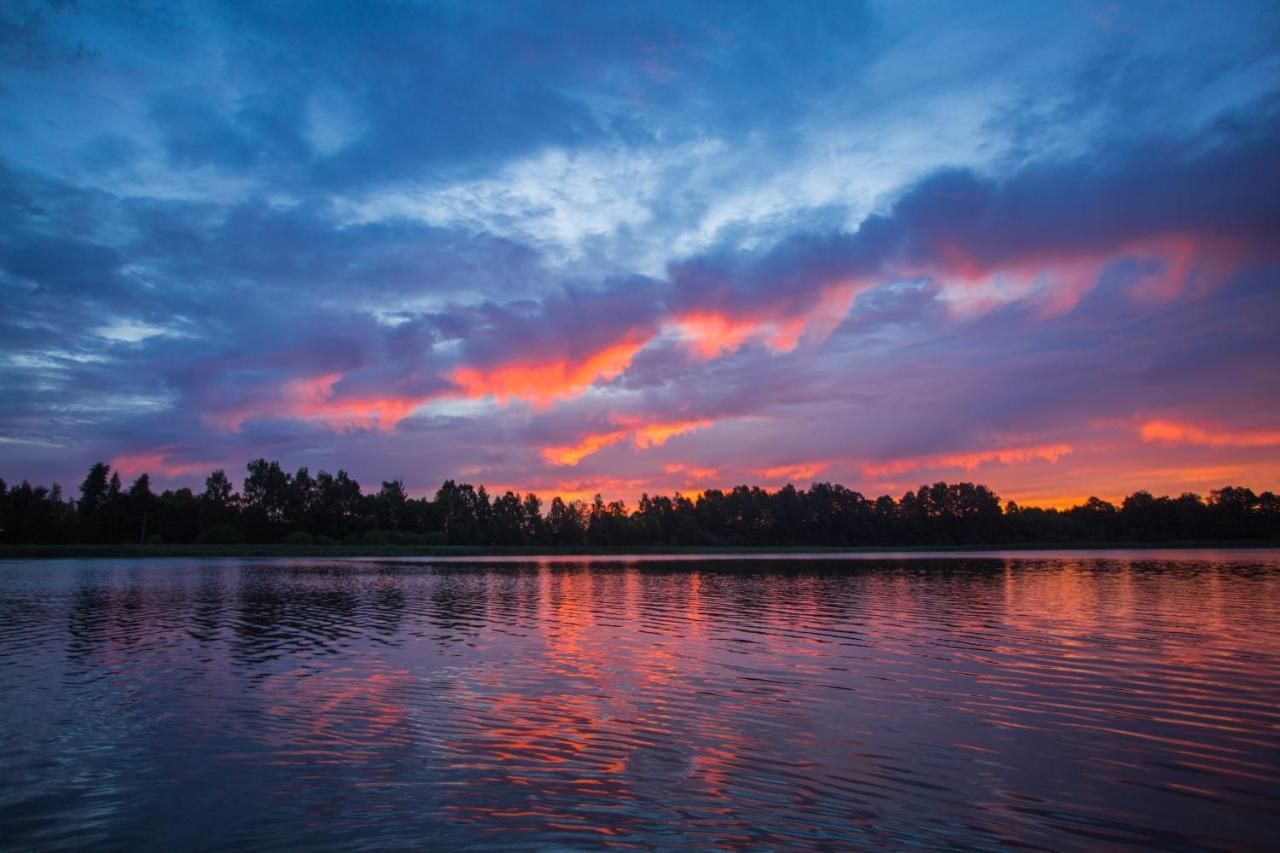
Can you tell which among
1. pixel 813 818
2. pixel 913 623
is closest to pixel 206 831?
pixel 813 818

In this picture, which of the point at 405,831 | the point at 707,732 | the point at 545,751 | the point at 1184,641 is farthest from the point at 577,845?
the point at 1184,641

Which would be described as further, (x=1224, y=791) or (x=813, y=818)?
(x=1224, y=791)

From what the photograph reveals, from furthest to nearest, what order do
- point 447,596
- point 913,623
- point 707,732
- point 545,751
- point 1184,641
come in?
1. point 447,596
2. point 913,623
3. point 1184,641
4. point 707,732
5. point 545,751

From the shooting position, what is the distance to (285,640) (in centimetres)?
3114

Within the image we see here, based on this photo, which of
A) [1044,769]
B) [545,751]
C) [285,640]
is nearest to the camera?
[1044,769]

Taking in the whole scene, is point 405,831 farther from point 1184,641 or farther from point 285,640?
point 1184,641

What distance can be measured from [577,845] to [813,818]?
3.73m

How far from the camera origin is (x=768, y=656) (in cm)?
2691

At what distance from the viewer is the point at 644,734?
16.2m

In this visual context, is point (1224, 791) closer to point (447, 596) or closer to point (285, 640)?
point (285, 640)

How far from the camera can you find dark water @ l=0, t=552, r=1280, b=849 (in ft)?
36.3

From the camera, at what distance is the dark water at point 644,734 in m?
11.1

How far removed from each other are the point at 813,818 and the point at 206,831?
9225 millimetres

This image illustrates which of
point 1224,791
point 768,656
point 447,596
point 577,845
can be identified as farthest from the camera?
point 447,596
